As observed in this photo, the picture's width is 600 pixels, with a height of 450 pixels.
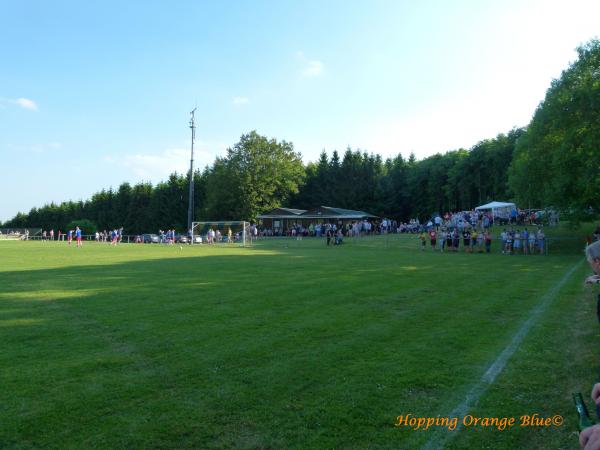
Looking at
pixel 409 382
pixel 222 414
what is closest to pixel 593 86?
pixel 409 382

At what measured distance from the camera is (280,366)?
5.96m

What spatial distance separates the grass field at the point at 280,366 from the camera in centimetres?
420

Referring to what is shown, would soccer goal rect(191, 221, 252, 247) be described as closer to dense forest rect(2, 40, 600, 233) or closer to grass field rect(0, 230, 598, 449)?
dense forest rect(2, 40, 600, 233)

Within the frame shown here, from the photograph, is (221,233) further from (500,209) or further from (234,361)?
(234,361)

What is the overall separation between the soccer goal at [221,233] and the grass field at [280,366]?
35493mm

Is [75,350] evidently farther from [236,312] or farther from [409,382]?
[409,382]

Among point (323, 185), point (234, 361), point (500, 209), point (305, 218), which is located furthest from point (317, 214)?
point (234, 361)

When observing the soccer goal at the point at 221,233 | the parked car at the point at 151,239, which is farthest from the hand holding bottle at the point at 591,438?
the parked car at the point at 151,239

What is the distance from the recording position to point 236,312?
929 cm

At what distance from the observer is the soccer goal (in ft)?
157

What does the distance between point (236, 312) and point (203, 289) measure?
3.45 meters

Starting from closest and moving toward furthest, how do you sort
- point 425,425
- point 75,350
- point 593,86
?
point 425,425 → point 75,350 → point 593,86

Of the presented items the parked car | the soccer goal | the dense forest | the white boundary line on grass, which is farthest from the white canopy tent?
the parked car

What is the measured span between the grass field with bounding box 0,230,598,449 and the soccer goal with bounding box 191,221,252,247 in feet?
116
